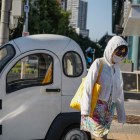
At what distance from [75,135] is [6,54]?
5.06 feet

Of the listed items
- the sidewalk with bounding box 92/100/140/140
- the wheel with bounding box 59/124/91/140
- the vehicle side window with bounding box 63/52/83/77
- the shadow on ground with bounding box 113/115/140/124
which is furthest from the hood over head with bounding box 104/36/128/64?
the shadow on ground with bounding box 113/115/140/124

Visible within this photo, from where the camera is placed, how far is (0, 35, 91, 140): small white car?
12.9 ft

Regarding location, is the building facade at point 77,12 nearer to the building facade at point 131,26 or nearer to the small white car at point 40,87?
the building facade at point 131,26

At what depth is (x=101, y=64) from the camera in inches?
120

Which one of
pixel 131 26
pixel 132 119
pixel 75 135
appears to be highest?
pixel 131 26

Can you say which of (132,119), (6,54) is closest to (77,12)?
(132,119)

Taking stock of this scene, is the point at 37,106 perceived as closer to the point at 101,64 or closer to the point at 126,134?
the point at 101,64

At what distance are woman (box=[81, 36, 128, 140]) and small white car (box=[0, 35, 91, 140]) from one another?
3.41 ft

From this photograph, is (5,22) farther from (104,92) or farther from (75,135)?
(104,92)

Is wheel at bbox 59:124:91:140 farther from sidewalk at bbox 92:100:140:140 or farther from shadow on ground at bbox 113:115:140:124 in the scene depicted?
shadow on ground at bbox 113:115:140:124

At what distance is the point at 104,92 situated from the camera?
9.99 feet

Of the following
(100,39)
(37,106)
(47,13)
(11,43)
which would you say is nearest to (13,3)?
(11,43)

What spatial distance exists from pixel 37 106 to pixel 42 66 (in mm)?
632

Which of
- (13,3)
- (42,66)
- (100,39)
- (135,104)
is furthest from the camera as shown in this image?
(100,39)
